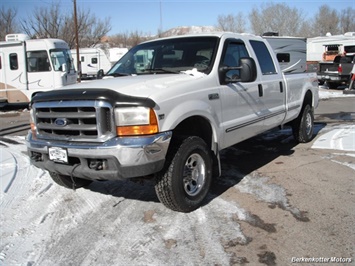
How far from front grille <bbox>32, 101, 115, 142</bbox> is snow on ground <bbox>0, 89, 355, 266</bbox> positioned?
3.04 feet

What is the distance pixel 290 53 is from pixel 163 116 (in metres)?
5.04

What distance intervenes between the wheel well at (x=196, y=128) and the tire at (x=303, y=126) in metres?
3.33

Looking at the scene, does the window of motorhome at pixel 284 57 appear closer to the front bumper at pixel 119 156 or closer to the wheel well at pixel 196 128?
the wheel well at pixel 196 128

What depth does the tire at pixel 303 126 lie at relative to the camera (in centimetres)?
705

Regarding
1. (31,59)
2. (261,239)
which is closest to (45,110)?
(261,239)

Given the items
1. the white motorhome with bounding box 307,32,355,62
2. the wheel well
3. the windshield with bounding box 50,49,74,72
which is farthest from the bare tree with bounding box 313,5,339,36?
the wheel well

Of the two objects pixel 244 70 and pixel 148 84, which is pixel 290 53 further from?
pixel 148 84

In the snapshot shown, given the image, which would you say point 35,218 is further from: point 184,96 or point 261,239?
point 261,239

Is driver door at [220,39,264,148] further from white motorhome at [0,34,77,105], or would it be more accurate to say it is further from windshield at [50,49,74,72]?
windshield at [50,49,74,72]

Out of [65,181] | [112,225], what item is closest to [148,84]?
[112,225]

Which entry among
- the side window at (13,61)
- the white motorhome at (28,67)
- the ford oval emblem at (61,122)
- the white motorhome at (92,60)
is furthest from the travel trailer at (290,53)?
the white motorhome at (92,60)

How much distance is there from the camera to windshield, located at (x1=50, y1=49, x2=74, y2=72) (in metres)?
15.8

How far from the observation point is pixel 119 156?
3.39 meters

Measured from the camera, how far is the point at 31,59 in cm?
1593
